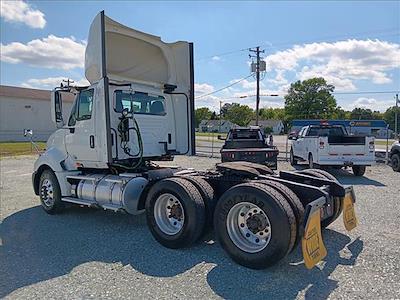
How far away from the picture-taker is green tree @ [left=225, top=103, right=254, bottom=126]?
116938 mm

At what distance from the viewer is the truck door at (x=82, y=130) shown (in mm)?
6859

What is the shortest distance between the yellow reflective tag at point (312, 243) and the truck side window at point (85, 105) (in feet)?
14.8

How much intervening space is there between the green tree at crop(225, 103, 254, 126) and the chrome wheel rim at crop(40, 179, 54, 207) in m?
109

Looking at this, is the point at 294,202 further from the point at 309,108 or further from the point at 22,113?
the point at 309,108

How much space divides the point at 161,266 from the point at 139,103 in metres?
3.55

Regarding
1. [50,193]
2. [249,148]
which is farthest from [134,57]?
[249,148]

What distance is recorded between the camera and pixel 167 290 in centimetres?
394

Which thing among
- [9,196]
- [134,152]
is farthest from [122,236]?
[9,196]

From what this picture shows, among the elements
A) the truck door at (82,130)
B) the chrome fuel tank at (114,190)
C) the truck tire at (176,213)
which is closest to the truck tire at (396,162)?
the chrome fuel tank at (114,190)

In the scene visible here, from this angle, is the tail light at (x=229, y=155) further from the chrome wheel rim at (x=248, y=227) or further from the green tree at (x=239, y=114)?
the green tree at (x=239, y=114)

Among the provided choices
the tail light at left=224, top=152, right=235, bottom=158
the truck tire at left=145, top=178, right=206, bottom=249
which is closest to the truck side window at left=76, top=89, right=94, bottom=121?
the truck tire at left=145, top=178, right=206, bottom=249

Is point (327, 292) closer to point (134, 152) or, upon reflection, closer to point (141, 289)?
point (141, 289)

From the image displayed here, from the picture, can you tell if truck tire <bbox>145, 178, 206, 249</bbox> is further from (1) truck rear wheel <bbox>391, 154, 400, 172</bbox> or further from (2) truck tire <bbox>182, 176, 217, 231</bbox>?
(1) truck rear wheel <bbox>391, 154, 400, 172</bbox>

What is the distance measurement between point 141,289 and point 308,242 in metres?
1.95
